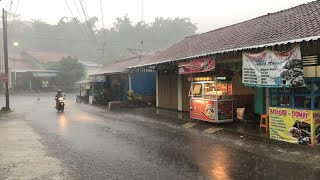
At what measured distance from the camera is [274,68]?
36.6ft

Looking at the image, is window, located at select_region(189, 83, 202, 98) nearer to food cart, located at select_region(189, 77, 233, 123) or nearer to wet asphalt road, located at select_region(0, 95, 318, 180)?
food cart, located at select_region(189, 77, 233, 123)

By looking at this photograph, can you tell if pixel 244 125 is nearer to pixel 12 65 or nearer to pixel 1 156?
pixel 1 156

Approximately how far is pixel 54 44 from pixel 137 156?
77407 millimetres

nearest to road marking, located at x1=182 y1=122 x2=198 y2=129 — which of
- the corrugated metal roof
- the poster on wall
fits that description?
the poster on wall

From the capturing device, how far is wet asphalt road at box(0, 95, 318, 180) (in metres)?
7.78

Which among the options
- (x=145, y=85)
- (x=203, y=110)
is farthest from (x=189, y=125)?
(x=145, y=85)

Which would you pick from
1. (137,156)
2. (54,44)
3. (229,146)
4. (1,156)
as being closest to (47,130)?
(1,156)

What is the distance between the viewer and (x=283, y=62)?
426 inches

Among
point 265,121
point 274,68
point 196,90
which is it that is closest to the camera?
point 274,68

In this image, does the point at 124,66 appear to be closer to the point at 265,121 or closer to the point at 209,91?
the point at 209,91

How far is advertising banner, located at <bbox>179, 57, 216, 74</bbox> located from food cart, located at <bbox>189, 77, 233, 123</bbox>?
1.44 feet

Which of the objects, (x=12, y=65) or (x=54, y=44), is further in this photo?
(x=54, y=44)

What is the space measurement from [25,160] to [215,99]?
8.05 metres

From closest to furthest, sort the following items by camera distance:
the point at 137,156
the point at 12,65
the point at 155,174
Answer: the point at 155,174, the point at 137,156, the point at 12,65
